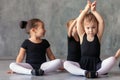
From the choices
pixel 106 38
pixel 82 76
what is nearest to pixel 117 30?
pixel 106 38

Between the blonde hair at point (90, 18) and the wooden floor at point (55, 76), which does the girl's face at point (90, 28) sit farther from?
the wooden floor at point (55, 76)

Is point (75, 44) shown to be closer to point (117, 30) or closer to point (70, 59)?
point (70, 59)

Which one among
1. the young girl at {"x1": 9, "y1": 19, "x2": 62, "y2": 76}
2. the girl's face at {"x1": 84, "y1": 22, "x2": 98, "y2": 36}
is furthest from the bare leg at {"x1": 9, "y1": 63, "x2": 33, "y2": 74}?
the girl's face at {"x1": 84, "y1": 22, "x2": 98, "y2": 36}

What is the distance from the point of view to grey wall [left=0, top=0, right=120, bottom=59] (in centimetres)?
383

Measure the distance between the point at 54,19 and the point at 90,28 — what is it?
4.38ft

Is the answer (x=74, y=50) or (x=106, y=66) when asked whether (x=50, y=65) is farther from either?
(x=106, y=66)

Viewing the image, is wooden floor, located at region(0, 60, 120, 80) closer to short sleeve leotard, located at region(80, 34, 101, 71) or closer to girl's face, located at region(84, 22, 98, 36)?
short sleeve leotard, located at region(80, 34, 101, 71)

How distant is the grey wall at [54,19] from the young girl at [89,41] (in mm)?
1214

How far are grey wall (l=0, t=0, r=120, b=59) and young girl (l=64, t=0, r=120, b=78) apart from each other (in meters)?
1.21

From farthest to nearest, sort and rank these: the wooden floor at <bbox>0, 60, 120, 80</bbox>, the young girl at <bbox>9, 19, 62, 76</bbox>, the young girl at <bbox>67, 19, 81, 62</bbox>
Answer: the young girl at <bbox>67, 19, 81, 62</bbox> → the young girl at <bbox>9, 19, 62, 76</bbox> → the wooden floor at <bbox>0, 60, 120, 80</bbox>

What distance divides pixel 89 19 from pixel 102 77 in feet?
1.48

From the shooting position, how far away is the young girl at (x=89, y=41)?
2545mm

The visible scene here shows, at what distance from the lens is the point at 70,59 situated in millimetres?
2781

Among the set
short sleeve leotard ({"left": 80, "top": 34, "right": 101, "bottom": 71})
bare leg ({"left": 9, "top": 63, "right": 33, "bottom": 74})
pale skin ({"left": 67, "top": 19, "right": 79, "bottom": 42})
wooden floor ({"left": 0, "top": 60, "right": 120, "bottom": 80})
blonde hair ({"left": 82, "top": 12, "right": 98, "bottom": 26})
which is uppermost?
blonde hair ({"left": 82, "top": 12, "right": 98, "bottom": 26})
